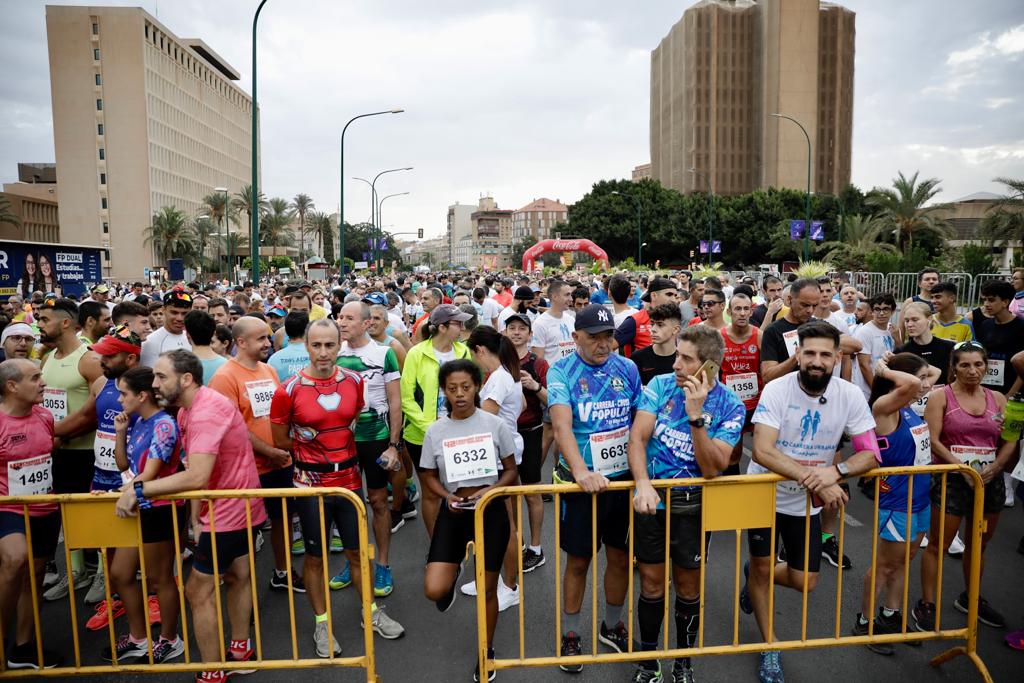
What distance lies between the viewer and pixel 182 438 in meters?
4.16

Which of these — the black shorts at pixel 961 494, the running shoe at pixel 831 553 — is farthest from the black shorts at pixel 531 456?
the black shorts at pixel 961 494

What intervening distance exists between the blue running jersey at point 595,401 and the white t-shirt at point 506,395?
0.86m

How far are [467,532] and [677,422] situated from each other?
134 cm

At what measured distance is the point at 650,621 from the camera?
3.95 meters

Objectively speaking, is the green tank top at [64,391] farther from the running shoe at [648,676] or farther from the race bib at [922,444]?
the race bib at [922,444]

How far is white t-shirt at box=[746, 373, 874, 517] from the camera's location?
4023 millimetres

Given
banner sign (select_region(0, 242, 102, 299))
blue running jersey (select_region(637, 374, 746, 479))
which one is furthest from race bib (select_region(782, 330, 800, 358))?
banner sign (select_region(0, 242, 102, 299))

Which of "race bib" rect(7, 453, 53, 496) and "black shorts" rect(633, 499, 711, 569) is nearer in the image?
"black shorts" rect(633, 499, 711, 569)

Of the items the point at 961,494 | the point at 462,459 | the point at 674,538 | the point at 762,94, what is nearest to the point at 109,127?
the point at 762,94

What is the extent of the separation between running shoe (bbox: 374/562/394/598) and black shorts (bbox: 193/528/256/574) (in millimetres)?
1320

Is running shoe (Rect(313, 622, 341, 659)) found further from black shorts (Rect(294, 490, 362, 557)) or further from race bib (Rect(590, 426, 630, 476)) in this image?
race bib (Rect(590, 426, 630, 476))

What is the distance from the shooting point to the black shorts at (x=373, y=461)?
527 cm

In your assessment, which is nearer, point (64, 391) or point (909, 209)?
point (64, 391)

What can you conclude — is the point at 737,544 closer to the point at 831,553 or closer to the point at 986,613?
the point at 986,613
